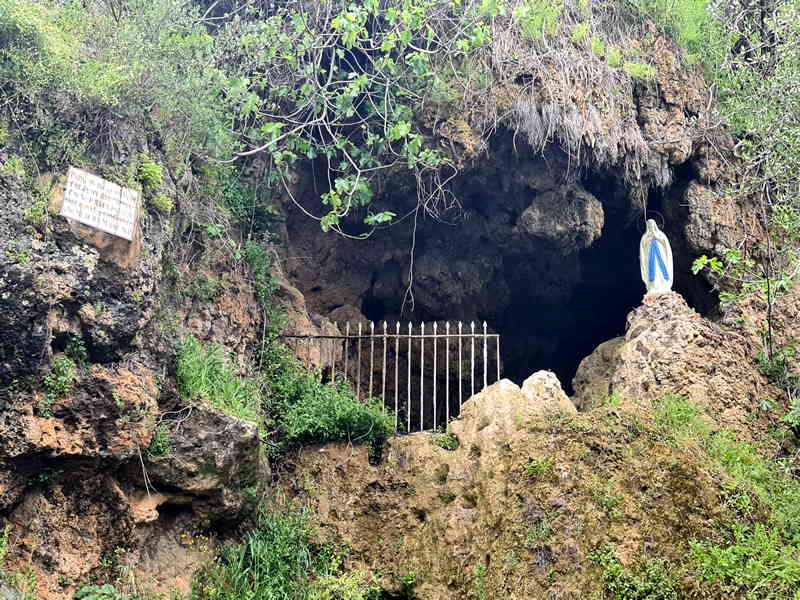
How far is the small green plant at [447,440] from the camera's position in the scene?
7479mm

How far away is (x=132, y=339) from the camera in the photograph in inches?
238

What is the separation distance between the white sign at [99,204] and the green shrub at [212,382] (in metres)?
1.14

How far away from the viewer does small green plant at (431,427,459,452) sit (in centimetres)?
748

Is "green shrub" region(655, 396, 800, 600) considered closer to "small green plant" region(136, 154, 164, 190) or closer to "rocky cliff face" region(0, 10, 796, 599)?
"rocky cliff face" region(0, 10, 796, 599)

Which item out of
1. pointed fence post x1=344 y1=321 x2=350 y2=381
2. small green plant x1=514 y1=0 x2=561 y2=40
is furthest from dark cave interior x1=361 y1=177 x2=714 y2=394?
small green plant x1=514 y1=0 x2=561 y2=40

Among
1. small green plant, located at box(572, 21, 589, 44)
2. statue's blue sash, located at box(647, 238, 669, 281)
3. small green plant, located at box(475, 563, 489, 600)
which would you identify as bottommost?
small green plant, located at box(475, 563, 489, 600)

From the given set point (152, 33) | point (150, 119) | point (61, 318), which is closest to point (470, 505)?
point (61, 318)

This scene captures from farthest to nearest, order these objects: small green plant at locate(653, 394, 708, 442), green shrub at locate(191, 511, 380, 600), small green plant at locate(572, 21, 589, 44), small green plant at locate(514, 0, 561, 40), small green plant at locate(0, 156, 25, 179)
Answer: small green plant at locate(572, 21, 589, 44)
small green plant at locate(514, 0, 561, 40)
small green plant at locate(653, 394, 708, 442)
green shrub at locate(191, 511, 380, 600)
small green plant at locate(0, 156, 25, 179)

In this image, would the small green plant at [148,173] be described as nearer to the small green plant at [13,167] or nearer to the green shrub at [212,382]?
the small green plant at [13,167]

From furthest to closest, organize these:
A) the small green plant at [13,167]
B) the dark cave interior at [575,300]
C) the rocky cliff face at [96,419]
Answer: the dark cave interior at [575,300], the small green plant at [13,167], the rocky cliff face at [96,419]

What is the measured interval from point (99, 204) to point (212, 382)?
177 centimetres

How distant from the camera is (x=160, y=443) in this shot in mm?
6035

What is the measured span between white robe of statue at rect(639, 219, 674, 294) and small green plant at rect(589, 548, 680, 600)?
4.00 metres

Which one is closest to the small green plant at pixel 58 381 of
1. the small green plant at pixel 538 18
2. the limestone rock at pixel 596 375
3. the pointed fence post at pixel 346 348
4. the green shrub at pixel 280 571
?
the green shrub at pixel 280 571
